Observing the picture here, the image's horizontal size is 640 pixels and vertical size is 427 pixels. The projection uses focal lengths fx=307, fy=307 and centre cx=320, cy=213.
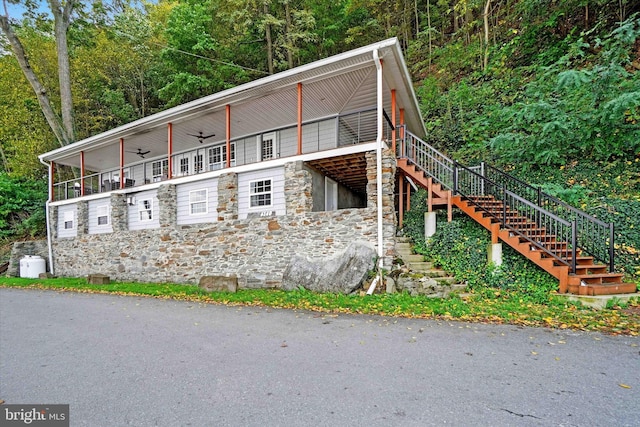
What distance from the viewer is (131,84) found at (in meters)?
23.7

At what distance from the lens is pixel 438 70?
19.0 metres

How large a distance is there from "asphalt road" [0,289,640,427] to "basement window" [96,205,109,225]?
10550 millimetres

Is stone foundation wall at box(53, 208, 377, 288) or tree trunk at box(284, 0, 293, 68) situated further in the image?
tree trunk at box(284, 0, 293, 68)

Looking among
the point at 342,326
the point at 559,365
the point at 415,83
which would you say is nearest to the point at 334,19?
the point at 415,83

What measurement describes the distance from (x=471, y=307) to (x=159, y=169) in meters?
16.7

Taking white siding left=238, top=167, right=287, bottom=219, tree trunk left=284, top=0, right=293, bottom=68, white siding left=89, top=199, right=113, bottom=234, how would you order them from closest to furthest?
white siding left=238, top=167, right=287, bottom=219 < white siding left=89, top=199, right=113, bottom=234 < tree trunk left=284, top=0, right=293, bottom=68

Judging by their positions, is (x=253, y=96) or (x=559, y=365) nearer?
(x=559, y=365)

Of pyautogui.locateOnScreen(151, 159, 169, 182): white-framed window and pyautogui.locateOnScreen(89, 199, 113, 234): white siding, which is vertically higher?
pyautogui.locateOnScreen(151, 159, 169, 182): white-framed window

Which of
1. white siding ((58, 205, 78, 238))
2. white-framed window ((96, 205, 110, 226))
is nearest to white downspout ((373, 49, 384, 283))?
white-framed window ((96, 205, 110, 226))

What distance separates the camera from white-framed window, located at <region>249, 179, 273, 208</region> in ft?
34.4

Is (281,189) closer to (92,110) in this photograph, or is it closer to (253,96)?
(253,96)

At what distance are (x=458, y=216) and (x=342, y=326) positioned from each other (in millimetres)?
5397

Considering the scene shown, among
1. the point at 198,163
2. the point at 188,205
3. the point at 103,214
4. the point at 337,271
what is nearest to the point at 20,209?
the point at 103,214

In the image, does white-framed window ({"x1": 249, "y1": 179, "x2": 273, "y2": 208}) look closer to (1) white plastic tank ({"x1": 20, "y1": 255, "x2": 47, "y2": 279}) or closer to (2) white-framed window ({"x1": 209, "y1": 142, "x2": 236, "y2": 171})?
(2) white-framed window ({"x1": 209, "y1": 142, "x2": 236, "y2": 171})
